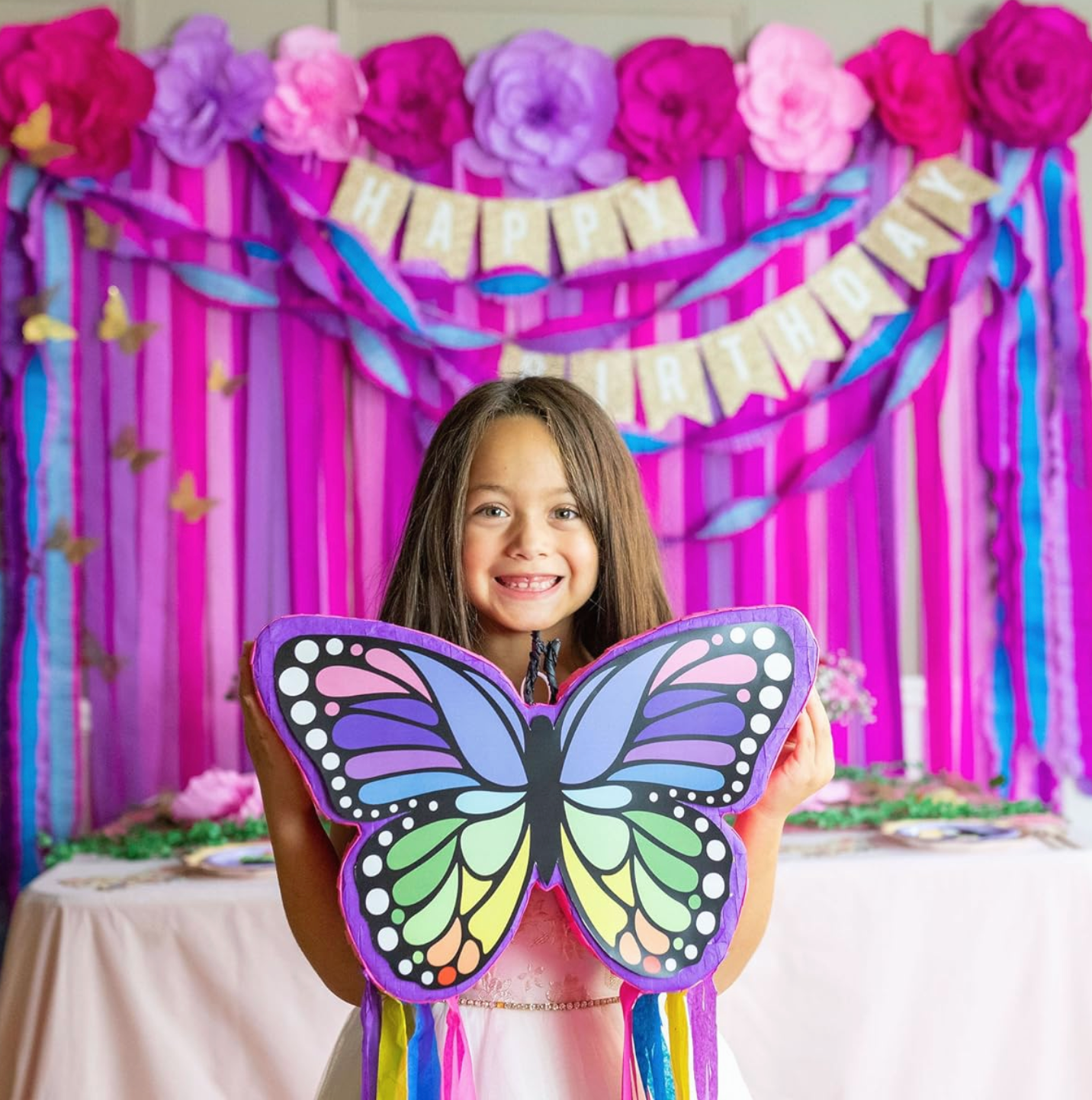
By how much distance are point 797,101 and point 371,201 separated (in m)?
0.92

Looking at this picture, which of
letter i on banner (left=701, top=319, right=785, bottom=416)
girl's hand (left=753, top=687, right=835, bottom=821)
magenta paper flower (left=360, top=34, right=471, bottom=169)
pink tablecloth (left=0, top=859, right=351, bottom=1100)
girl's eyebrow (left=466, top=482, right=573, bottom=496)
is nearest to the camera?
girl's hand (left=753, top=687, right=835, bottom=821)

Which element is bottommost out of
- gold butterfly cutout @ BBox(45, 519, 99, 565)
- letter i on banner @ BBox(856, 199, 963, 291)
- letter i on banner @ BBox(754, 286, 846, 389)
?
gold butterfly cutout @ BBox(45, 519, 99, 565)

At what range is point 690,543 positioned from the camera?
2812mm

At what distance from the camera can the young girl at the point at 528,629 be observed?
109 centimetres

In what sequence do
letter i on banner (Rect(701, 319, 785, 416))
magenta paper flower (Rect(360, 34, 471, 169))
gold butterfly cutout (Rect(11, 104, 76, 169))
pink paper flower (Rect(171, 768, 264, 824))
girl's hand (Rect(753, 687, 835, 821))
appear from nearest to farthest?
1. girl's hand (Rect(753, 687, 835, 821))
2. pink paper flower (Rect(171, 768, 264, 824))
3. gold butterfly cutout (Rect(11, 104, 76, 169))
4. magenta paper flower (Rect(360, 34, 471, 169))
5. letter i on banner (Rect(701, 319, 785, 416))

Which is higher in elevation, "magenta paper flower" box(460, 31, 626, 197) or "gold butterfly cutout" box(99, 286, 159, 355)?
"magenta paper flower" box(460, 31, 626, 197)

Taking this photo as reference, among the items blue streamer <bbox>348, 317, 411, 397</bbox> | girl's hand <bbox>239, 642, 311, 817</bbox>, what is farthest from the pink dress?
blue streamer <bbox>348, 317, 411, 397</bbox>

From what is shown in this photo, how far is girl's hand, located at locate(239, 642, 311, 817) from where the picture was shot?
105 centimetres

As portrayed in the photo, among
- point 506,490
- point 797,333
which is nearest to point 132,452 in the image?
point 797,333


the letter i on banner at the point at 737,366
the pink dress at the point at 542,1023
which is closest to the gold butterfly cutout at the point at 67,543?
the letter i on banner at the point at 737,366

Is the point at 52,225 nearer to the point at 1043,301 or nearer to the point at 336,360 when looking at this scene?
the point at 336,360

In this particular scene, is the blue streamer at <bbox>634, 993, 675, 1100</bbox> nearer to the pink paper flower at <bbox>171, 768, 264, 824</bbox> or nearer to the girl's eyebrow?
the girl's eyebrow

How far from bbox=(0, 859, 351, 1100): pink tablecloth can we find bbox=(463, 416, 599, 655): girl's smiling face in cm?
97

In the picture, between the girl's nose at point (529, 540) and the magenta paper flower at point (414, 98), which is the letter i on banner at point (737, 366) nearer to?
the magenta paper flower at point (414, 98)
